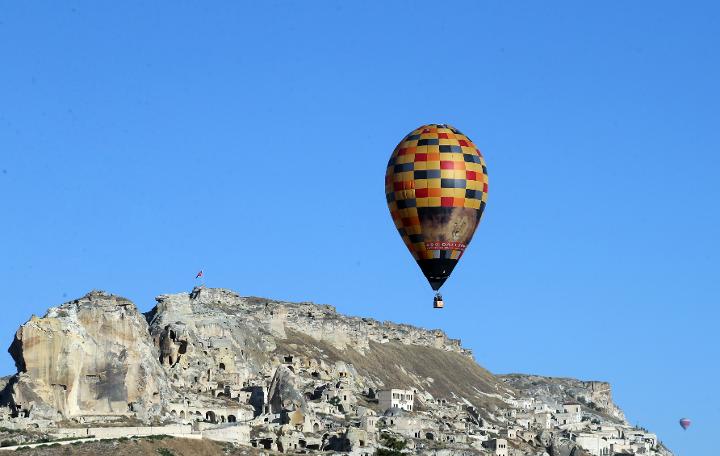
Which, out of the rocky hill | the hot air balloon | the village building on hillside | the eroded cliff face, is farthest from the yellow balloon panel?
the village building on hillside

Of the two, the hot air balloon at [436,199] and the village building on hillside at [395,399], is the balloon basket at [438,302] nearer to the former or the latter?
the hot air balloon at [436,199]

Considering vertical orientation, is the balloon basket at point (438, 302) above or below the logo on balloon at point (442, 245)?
below

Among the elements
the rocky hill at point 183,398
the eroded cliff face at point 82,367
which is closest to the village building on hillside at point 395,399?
the rocky hill at point 183,398

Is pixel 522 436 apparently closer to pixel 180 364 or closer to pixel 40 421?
pixel 180 364

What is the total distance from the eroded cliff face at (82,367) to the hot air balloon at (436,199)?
43.1m

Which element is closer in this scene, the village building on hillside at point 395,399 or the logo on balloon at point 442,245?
the logo on balloon at point 442,245

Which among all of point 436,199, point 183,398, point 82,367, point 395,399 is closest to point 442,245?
point 436,199

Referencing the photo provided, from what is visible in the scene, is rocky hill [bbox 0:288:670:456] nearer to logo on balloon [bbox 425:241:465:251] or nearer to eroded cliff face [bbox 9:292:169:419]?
eroded cliff face [bbox 9:292:169:419]

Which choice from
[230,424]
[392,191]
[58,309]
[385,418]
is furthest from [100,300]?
[392,191]

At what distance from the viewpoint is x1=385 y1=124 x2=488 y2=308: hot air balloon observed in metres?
107

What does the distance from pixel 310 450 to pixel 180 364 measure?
2732cm

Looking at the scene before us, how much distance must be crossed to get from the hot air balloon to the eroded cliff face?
142 ft

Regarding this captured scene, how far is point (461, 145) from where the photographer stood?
109 m

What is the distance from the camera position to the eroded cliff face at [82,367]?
13962cm
